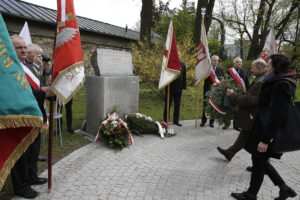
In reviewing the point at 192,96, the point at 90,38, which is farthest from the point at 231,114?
the point at 90,38

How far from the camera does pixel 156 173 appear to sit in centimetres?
425

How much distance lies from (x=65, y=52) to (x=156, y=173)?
240cm

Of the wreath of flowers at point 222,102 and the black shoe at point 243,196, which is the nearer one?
the black shoe at point 243,196

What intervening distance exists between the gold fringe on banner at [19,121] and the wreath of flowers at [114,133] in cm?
316

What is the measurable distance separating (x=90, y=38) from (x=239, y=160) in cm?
1265

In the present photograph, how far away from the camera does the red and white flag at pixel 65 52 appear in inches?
133

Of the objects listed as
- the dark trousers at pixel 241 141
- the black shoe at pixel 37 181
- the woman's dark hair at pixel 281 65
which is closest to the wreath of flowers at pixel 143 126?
the dark trousers at pixel 241 141

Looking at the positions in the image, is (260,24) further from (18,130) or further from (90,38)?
(18,130)

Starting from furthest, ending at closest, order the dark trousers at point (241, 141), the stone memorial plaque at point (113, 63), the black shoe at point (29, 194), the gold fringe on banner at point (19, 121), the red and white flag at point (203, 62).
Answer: the red and white flag at point (203, 62) → the stone memorial plaque at point (113, 63) → the dark trousers at point (241, 141) → the black shoe at point (29, 194) → the gold fringe on banner at point (19, 121)

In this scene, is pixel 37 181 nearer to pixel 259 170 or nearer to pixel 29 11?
pixel 259 170

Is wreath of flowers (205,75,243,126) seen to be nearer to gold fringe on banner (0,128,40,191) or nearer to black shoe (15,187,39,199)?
black shoe (15,187,39,199)

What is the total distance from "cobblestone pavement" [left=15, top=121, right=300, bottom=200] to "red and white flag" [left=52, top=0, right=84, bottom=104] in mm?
1328

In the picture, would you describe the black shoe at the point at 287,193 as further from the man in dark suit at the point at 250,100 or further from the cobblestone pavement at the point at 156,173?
the man in dark suit at the point at 250,100

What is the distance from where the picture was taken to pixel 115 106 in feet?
20.0
